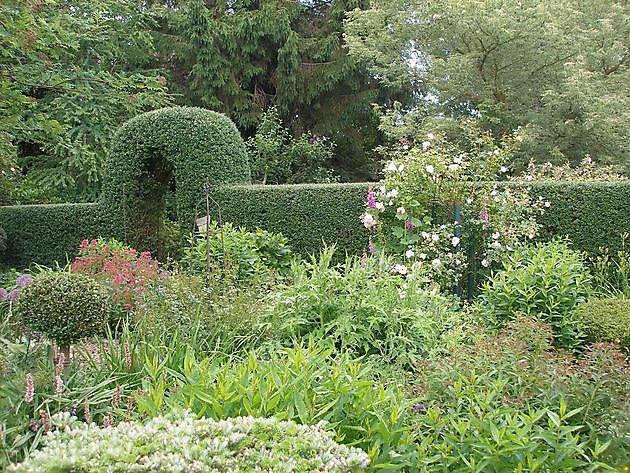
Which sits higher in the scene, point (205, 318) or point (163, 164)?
point (163, 164)

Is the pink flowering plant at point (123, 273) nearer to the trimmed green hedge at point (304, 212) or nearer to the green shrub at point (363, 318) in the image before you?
the green shrub at point (363, 318)

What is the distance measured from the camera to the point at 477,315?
4.68 m

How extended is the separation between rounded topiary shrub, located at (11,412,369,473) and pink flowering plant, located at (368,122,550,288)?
12.7ft

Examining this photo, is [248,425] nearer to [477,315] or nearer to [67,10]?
[477,315]

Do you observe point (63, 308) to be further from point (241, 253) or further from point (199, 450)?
point (241, 253)

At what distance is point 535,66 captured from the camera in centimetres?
1239

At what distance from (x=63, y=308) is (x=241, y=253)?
3.38m

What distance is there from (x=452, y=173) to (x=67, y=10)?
810 cm

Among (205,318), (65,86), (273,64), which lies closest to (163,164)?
(65,86)

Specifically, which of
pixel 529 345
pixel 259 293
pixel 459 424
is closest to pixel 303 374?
pixel 459 424

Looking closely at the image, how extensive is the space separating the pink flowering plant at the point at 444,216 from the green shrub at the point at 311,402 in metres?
3.24

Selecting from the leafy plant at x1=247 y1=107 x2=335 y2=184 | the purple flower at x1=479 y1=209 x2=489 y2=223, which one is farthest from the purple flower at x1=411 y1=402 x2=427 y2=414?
the leafy plant at x1=247 y1=107 x2=335 y2=184

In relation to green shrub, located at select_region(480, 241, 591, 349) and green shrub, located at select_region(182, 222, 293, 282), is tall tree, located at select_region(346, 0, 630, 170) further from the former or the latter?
green shrub, located at select_region(480, 241, 591, 349)

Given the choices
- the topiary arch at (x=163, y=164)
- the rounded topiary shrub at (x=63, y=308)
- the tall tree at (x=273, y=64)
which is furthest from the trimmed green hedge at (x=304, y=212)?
the tall tree at (x=273, y=64)
